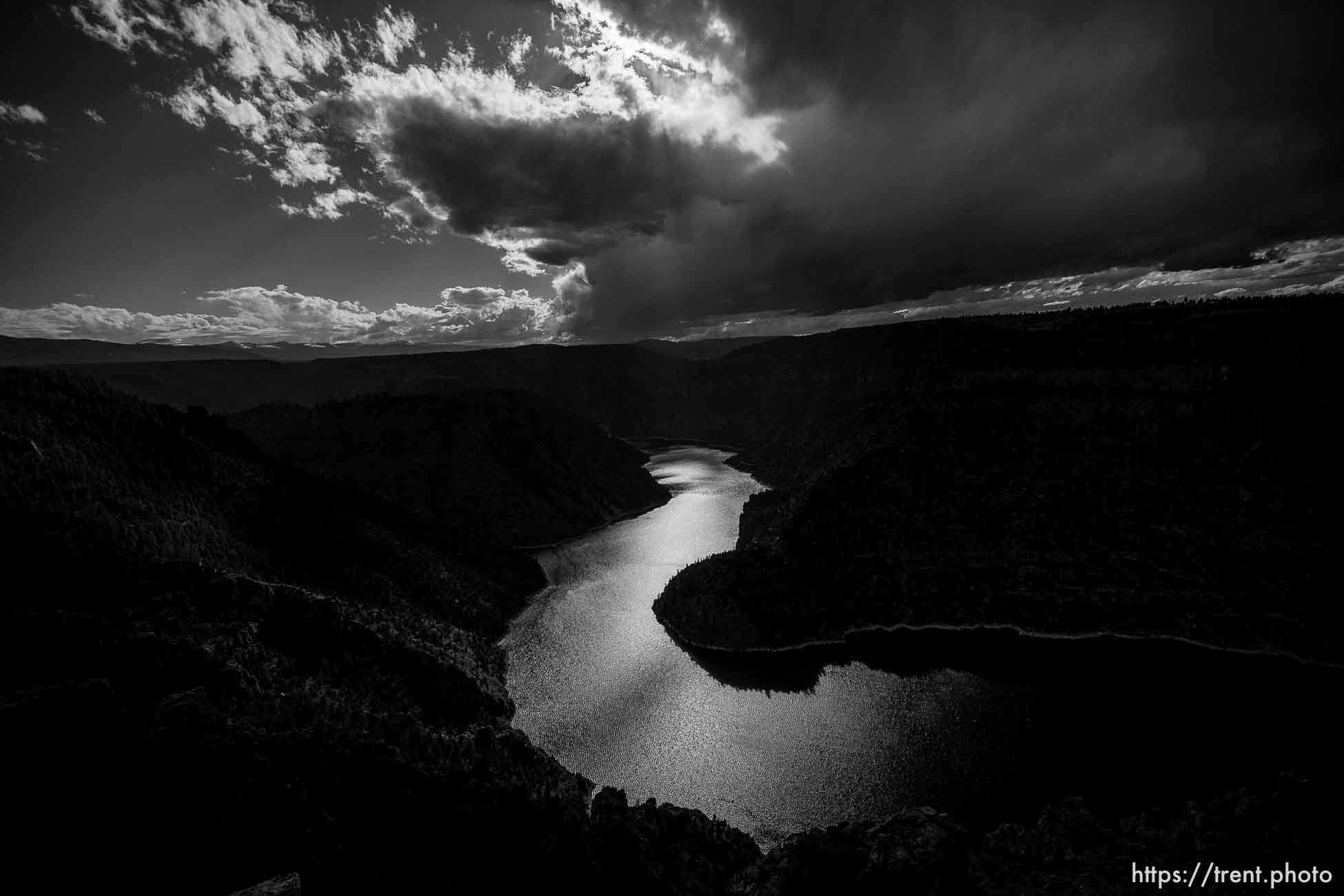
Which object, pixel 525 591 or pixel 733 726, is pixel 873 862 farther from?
pixel 525 591

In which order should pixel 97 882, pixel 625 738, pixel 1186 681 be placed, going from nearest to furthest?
pixel 97 882
pixel 625 738
pixel 1186 681

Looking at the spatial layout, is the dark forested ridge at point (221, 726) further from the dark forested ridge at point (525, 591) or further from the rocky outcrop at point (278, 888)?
the rocky outcrop at point (278, 888)

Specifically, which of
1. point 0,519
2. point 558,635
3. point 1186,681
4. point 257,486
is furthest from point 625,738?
point 1186,681

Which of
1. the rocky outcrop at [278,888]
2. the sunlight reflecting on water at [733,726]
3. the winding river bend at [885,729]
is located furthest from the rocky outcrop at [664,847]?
the rocky outcrop at [278,888]

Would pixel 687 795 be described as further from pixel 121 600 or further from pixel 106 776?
pixel 121 600

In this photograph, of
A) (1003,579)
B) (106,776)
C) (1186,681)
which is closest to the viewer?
(106,776)

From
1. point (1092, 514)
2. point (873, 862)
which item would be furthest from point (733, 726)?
point (1092, 514)

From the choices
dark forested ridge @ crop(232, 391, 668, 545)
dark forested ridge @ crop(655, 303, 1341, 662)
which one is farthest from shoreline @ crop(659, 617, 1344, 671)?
dark forested ridge @ crop(232, 391, 668, 545)
